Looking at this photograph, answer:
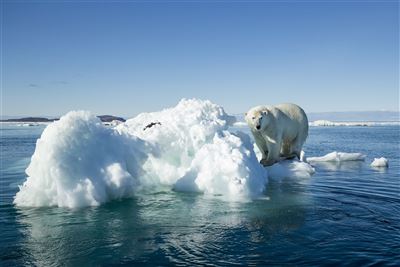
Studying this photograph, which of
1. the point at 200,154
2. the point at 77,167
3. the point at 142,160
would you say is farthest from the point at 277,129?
the point at 77,167

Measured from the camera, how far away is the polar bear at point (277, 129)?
11672 millimetres

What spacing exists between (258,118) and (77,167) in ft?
17.8

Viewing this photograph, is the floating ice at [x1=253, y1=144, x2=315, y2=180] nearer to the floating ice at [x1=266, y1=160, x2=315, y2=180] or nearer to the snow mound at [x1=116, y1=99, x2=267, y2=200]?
the floating ice at [x1=266, y1=160, x2=315, y2=180]

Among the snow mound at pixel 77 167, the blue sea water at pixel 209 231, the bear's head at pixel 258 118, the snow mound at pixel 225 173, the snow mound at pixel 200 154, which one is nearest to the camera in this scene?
the blue sea water at pixel 209 231

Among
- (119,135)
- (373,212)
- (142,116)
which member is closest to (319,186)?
(373,212)

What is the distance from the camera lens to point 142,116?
12.8m

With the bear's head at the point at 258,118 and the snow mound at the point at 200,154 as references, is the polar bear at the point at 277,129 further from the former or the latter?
the snow mound at the point at 200,154

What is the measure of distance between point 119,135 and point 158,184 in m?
1.65

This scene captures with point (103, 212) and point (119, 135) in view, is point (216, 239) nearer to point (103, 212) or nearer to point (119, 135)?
point (103, 212)

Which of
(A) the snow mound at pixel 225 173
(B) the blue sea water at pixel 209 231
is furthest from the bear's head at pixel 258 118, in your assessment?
(B) the blue sea water at pixel 209 231

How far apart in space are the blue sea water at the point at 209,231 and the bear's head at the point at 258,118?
8.88ft

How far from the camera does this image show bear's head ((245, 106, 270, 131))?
11.5 meters

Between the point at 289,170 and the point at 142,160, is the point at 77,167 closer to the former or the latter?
the point at 142,160

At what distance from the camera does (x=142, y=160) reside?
947cm
